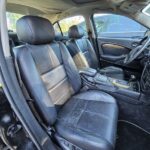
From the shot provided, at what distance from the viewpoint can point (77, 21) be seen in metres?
3.26

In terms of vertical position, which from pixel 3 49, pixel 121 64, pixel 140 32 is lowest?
pixel 121 64

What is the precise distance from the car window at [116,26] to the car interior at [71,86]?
0.02m

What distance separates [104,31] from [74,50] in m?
0.87

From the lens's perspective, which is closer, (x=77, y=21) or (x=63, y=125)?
(x=63, y=125)

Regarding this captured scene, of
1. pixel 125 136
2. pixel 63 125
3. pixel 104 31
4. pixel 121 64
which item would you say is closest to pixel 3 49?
pixel 63 125

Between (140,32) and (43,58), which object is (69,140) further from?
(140,32)

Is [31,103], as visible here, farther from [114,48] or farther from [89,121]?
[114,48]

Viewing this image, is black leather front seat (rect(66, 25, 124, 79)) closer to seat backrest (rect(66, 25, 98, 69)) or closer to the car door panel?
seat backrest (rect(66, 25, 98, 69))

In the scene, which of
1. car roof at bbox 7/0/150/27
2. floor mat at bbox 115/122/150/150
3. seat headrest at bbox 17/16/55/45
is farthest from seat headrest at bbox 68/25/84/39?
floor mat at bbox 115/122/150/150

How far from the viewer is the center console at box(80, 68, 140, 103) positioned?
1754 millimetres

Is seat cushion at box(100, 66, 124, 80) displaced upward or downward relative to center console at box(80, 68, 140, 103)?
downward

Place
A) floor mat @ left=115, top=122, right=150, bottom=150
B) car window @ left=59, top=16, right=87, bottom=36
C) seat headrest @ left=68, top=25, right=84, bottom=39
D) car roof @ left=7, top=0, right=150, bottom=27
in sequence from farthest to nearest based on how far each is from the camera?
car window @ left=59, top=16, right=87, bottom=36, seat headrest @ left=68, top=25, right=84, bottom=39, car roof @ left=7, top=0, right=150, bottom=27, floor mat @ left=115, top=122, right=150, bottom=150

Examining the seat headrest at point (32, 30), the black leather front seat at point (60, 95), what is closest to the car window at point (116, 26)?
the black leather front seat at point (60, 95)

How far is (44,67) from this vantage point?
151cm
